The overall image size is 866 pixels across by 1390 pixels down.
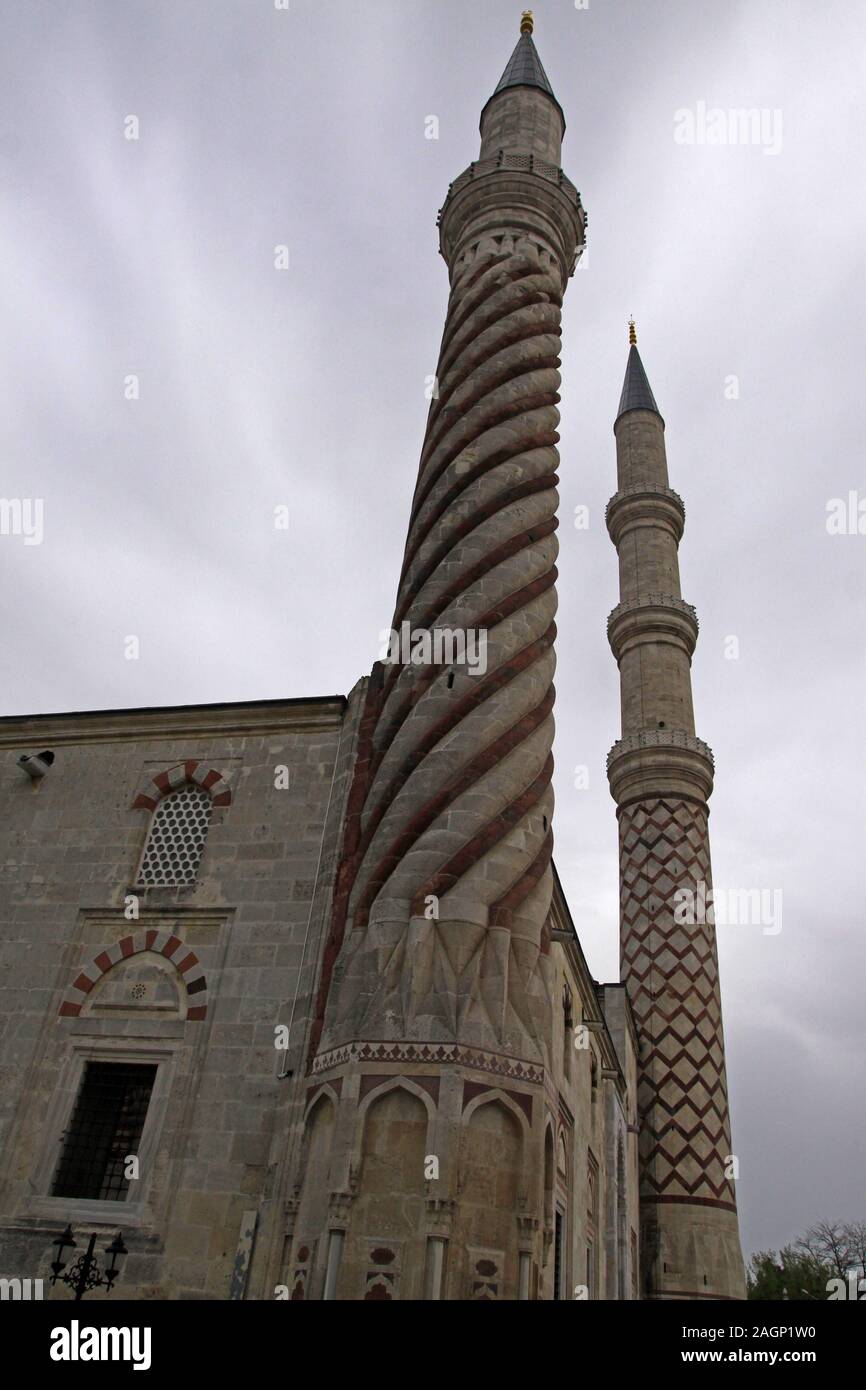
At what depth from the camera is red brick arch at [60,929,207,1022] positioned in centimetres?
720

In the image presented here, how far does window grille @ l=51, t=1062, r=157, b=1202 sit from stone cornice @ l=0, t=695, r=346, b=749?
2629mm

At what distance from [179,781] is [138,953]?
4.65ft

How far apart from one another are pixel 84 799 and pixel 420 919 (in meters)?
4.00

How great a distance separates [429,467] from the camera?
777 centimetres

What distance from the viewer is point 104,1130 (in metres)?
6.95

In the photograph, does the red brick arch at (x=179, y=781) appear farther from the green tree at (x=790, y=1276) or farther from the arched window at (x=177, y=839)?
the green tree at (x=790, y=1276)

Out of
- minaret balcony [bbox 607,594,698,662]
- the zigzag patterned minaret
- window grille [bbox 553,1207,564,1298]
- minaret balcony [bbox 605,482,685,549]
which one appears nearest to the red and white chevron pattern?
the zigzag patterned minaret

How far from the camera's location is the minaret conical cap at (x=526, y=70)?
10148 mm

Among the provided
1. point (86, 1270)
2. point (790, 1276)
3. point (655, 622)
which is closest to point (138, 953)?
point (86, 1270)

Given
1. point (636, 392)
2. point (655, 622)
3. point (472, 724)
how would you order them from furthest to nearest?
point (636, 392) < point (655, 622) < point (472, 724)

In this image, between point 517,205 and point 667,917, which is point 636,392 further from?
point 517,205
